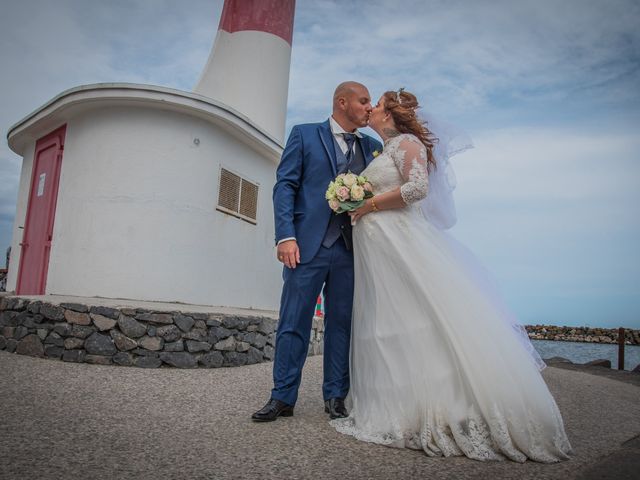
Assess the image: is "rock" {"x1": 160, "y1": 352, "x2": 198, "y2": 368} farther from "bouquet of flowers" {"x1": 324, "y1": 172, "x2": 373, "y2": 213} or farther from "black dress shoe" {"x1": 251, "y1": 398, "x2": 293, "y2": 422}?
"bouquet of flowers" {"x1": 324, "y1": 172, "x2": 373, "y2": 213}

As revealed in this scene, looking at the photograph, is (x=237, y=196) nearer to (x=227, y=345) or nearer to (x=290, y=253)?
(x=227, y=345)

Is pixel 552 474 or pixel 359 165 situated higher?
pixel 359 165

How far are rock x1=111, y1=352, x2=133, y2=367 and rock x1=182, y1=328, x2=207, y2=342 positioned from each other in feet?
2.02

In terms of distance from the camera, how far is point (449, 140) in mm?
3139

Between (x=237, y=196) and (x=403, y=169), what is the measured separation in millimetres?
5081

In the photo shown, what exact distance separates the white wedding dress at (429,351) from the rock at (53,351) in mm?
3912

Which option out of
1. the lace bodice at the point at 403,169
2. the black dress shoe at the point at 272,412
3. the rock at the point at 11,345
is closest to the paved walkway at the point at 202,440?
the black dress shoe at the point at 272,412

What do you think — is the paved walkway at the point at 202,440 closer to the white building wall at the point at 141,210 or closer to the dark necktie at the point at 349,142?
the dark necktie at the point at 349,142

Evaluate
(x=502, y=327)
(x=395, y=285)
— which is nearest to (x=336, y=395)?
(x=395, y=285)

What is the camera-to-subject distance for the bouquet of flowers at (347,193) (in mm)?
2854

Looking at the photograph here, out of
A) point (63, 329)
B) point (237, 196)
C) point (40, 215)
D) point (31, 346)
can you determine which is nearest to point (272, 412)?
point (63, 329)

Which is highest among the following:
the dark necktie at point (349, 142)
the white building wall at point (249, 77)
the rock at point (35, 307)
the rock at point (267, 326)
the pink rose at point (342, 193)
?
the white building wall at point (249, 77)

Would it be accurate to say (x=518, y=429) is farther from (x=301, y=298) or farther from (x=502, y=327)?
(x=301, y=298)

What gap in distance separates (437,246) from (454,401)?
88cm
